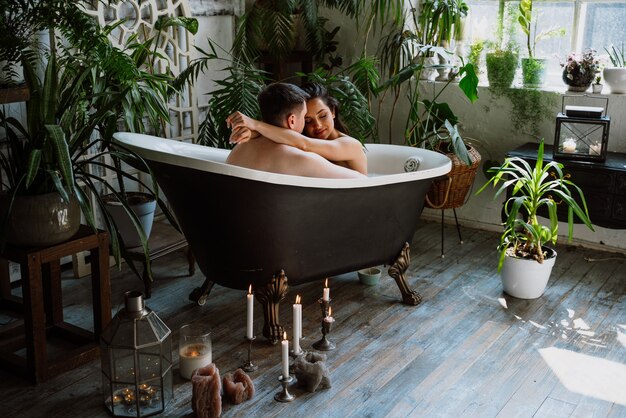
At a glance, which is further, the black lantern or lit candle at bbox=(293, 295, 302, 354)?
the black lantern

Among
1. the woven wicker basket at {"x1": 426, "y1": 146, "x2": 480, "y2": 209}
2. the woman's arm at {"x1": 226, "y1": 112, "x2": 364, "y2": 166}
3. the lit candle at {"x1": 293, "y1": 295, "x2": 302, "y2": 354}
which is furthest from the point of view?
the woven wicker basket at {"x1": 426, "y1": 146, "x2": 480, "y2": 209}

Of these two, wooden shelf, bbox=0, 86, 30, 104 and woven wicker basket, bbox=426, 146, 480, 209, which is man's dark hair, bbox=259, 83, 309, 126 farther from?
woven wicker basket, bbox=426, 146, 480, 209

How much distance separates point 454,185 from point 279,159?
1.54m

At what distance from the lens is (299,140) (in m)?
3.22

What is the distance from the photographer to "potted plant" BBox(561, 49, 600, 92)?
4.36m

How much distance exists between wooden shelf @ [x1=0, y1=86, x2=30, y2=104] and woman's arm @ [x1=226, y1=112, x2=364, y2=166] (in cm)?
81

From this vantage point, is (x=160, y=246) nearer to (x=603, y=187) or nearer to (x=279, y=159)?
(x=279, y=159)

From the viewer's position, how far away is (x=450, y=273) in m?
4.08

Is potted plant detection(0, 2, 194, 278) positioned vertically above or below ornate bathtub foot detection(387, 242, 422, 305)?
above

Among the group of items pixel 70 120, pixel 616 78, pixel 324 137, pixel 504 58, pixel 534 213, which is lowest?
pixel 534 213

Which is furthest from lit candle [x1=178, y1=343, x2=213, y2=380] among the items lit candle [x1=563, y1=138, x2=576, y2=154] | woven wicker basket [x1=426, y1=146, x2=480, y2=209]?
lit candle [x1=563, y1=138, x2=576, y2=154]

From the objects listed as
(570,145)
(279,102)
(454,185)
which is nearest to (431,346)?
(279,102)

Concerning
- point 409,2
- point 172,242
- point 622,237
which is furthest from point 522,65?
point 172,242

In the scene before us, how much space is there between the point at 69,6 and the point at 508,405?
2.28m
